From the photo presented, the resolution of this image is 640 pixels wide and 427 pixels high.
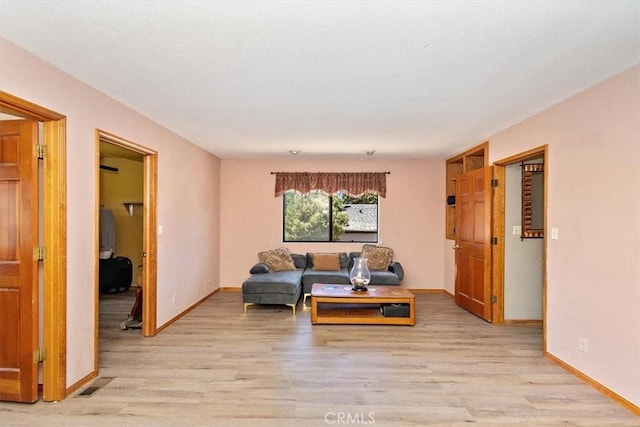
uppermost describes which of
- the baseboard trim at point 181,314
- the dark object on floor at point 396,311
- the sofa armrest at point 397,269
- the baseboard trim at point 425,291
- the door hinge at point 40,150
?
the door hinge at point 40,150

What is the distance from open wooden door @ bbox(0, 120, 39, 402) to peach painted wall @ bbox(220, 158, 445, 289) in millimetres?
3997

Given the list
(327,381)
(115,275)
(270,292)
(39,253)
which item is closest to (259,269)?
(270,292)

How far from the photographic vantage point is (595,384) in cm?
281

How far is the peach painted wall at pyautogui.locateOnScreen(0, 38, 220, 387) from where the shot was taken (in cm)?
241

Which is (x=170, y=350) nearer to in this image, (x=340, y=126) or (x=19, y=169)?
(x=19, y=169)

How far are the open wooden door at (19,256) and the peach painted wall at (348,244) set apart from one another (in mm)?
3997

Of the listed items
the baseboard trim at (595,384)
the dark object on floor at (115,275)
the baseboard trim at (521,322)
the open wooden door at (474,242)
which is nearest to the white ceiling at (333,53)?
the open wooden door at (474,242)

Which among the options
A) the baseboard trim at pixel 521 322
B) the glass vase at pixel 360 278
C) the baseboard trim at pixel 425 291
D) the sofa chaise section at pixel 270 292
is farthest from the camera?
the baseboard trim at pixel 425 291

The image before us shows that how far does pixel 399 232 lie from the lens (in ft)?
21.2

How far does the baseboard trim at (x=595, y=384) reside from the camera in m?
2.49

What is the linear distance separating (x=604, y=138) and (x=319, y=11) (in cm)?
241

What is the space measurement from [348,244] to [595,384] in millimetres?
4147

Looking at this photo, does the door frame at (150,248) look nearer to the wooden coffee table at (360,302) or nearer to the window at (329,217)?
the wooden coffee table at (360,302)

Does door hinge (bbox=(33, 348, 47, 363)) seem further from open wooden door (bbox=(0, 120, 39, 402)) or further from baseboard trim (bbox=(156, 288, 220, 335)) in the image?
baseboard trim (bbox=(156, 288, 220, 335))
